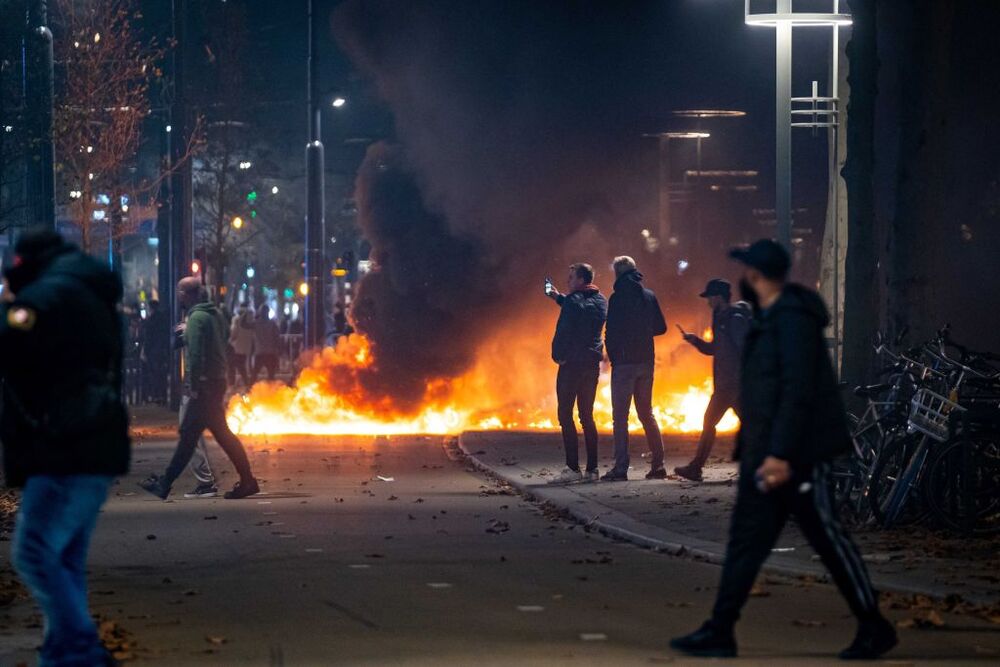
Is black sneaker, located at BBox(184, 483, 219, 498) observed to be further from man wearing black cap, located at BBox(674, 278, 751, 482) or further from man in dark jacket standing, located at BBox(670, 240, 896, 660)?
man in dark jacket standing, located at BBox(670, 240, 896, 660)

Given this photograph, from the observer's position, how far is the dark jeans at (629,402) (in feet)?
52.6

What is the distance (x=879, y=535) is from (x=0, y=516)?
20.9 ft

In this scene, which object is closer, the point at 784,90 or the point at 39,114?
the point at 784,90

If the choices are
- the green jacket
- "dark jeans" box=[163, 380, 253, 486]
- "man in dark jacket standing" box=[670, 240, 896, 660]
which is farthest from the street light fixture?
"man in dark jacket standing" box=[670, 240, 896, 660]

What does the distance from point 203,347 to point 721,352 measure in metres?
4.35

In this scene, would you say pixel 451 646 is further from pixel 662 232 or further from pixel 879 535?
pixel 662 232

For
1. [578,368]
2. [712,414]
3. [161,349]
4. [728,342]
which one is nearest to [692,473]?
[712,414]

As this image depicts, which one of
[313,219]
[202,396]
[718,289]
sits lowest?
[202,396]

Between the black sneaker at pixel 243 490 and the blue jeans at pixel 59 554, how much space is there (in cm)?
841

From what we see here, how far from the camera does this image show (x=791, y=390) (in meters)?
7.10

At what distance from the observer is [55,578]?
258 inches

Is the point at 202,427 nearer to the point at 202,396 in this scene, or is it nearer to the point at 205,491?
the point at 202,396

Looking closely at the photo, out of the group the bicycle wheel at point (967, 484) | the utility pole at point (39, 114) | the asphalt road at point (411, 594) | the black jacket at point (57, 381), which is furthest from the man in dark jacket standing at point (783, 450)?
the utility pole at point (39, 114)

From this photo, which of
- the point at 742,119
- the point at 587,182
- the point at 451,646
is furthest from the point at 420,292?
the point at 451,646
